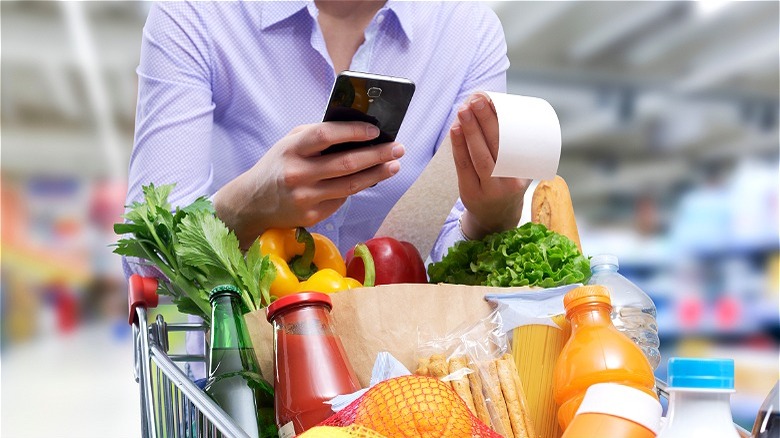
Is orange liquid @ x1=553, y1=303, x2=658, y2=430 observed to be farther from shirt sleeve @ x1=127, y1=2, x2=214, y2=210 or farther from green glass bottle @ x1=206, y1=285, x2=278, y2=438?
shirt sleeve @ x1=127, y1=2, x2=214, y2=210

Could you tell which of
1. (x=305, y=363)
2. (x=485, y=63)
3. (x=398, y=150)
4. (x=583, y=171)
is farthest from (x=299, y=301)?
(x=583, y=171)

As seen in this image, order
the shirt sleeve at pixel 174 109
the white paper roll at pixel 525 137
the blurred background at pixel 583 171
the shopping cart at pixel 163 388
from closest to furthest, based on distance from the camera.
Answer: the shopping cart at pixel 163 388
the white paper roll at pixel 525 137
the shirt sleeve at pixel 174 109
the blurred background at pixel 583 171

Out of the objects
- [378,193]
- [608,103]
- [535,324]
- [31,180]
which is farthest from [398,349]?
[31,180]

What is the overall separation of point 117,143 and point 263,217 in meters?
7.98

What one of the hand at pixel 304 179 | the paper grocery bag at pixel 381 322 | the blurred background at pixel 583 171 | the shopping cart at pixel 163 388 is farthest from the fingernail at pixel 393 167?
the blurred background at pixel 583 171

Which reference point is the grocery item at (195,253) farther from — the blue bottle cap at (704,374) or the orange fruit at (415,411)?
the blue bottle cap at (704,374)

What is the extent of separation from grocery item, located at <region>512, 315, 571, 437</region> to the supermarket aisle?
11.3ft

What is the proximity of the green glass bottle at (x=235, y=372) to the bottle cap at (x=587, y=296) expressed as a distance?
0.32m

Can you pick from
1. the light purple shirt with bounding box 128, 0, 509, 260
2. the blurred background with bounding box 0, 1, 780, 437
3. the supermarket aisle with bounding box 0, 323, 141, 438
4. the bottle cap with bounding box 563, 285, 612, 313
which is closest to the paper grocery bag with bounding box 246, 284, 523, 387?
the bottle cap with bounding box 563, 285, 612, 313

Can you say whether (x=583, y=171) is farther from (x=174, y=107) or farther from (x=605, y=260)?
(x=605, y=260)

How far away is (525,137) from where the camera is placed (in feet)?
3.04

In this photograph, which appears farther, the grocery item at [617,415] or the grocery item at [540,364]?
the grocery item at [540,364]

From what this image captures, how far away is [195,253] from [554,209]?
0.48 metres

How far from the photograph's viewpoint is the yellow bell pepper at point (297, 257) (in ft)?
3.22
